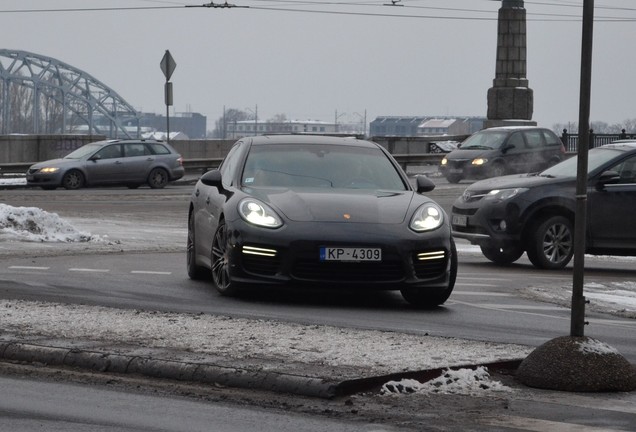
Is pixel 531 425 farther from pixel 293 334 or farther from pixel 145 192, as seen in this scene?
pixel 145 192

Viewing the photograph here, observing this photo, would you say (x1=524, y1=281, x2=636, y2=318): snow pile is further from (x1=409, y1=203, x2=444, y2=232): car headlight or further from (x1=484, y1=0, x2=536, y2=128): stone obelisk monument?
(x1=484, y1=0, x2=536, y2=128): stone obelisk monument

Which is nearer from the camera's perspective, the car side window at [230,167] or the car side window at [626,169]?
the car side window at [230,167]

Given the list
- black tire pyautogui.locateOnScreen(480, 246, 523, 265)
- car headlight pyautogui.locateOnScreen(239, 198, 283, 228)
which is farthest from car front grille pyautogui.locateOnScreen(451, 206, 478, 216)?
car headlight pyautogui.locateOnScreen(239, 198, 283, 228)

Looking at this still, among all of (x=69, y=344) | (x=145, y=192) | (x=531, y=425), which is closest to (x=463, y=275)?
(x=69, y=344)

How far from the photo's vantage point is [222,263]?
11.4 metres

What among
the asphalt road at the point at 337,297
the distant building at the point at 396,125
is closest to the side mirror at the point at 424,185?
the asphalt road at the point at 337,297

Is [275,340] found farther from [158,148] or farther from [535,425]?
[158,148]

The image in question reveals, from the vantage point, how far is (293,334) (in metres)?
8.78

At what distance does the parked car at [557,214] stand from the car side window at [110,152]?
22807 mm

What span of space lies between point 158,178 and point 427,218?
93.6 feet

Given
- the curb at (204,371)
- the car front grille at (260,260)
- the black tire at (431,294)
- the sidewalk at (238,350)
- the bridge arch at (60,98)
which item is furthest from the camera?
the bridge arch at (60,98)

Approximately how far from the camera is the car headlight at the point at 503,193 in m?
16.2

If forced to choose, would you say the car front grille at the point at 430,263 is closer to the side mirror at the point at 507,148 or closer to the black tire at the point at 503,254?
the black tire at the point at 503,254

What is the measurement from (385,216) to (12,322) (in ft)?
10.6
